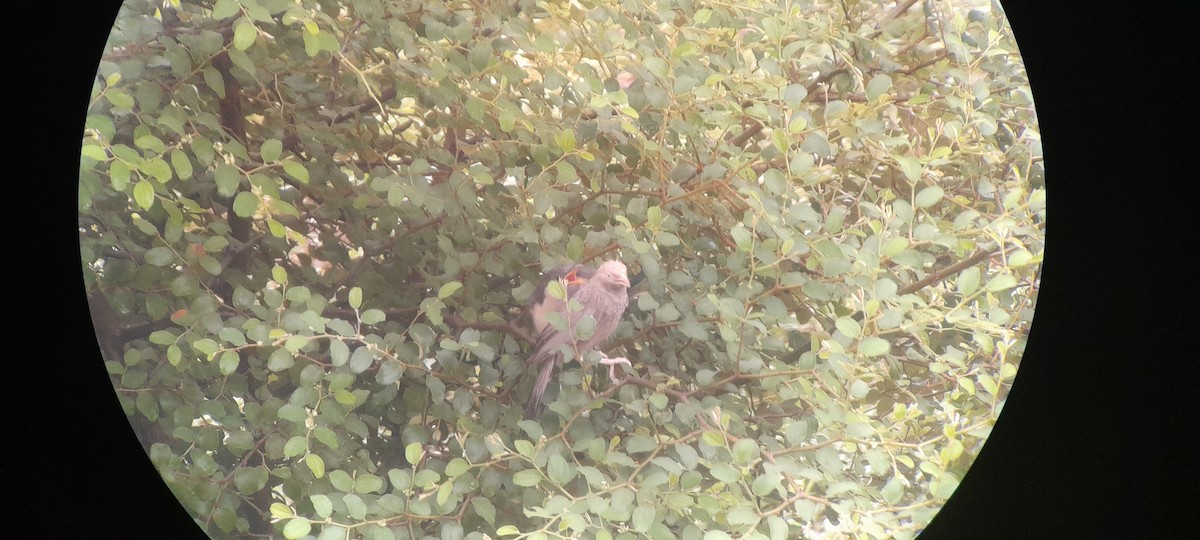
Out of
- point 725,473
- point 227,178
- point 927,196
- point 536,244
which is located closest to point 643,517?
point 725,473

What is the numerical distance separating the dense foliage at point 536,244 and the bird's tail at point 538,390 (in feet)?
0.07

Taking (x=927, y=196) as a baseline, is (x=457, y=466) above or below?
below

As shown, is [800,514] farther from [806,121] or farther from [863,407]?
[806,121]

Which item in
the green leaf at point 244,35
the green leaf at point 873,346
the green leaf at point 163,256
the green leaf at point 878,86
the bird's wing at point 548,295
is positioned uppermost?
the green leaf at point 878,86

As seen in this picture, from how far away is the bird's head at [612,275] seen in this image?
4.05ft

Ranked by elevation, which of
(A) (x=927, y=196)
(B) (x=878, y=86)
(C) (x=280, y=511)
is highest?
(B) (x=878, y=86)

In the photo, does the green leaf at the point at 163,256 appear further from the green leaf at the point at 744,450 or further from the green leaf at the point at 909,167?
the green leaf at the point at 909,167

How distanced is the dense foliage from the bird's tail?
22mm

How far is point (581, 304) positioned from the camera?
1229mm

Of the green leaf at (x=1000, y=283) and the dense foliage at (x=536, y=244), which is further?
the green leaf at (x=1000, y=283)

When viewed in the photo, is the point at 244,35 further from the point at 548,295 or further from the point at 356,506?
the point at 356,506

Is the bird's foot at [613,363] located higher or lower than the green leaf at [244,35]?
lower

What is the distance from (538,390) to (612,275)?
21 centimetres

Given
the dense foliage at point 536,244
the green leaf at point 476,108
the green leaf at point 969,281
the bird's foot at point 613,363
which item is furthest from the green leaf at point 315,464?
the green leaf at point 969,281
